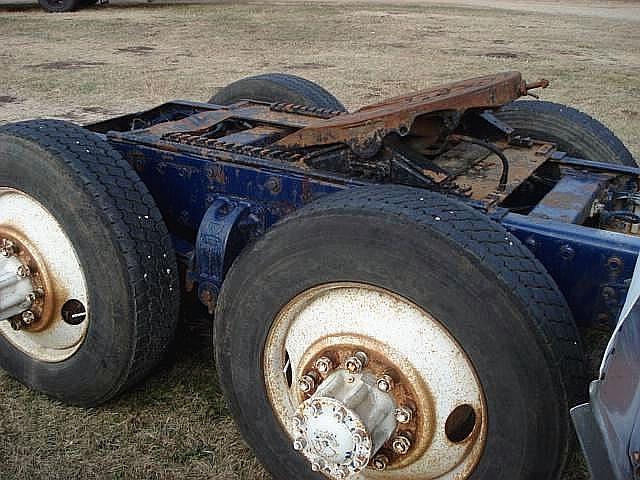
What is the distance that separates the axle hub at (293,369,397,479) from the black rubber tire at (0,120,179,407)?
733 mm

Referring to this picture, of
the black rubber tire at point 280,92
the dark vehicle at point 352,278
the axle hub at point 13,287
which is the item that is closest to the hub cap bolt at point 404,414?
the dark vehicle at point 352,278

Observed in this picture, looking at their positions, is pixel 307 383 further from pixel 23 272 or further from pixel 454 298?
pixel 23 272

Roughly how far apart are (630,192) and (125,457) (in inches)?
82.2

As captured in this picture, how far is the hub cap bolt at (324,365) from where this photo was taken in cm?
199

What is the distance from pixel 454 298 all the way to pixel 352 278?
0.27m

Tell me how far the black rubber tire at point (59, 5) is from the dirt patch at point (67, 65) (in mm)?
7029

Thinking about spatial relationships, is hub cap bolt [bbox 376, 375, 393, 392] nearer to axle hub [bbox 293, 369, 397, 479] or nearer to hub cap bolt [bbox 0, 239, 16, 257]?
axle hub [bbox 293, 369, 397, 479]

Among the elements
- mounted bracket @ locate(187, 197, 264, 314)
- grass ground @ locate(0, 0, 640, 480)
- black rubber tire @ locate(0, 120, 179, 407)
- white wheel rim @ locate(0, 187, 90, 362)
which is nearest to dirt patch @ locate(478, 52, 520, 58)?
grass ground @ locate(0, 0, 640, 480)

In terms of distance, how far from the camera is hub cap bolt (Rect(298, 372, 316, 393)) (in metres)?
2.00

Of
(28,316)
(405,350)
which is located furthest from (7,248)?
(405,350)

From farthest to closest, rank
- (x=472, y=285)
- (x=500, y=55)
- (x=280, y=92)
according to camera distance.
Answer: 1. (x=500, y=55)
2. (x=280, y=92)
3. (x=472, y=285)

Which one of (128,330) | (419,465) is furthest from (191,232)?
(419,465)

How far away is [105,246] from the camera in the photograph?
2.29 metres

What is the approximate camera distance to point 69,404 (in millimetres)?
2605
